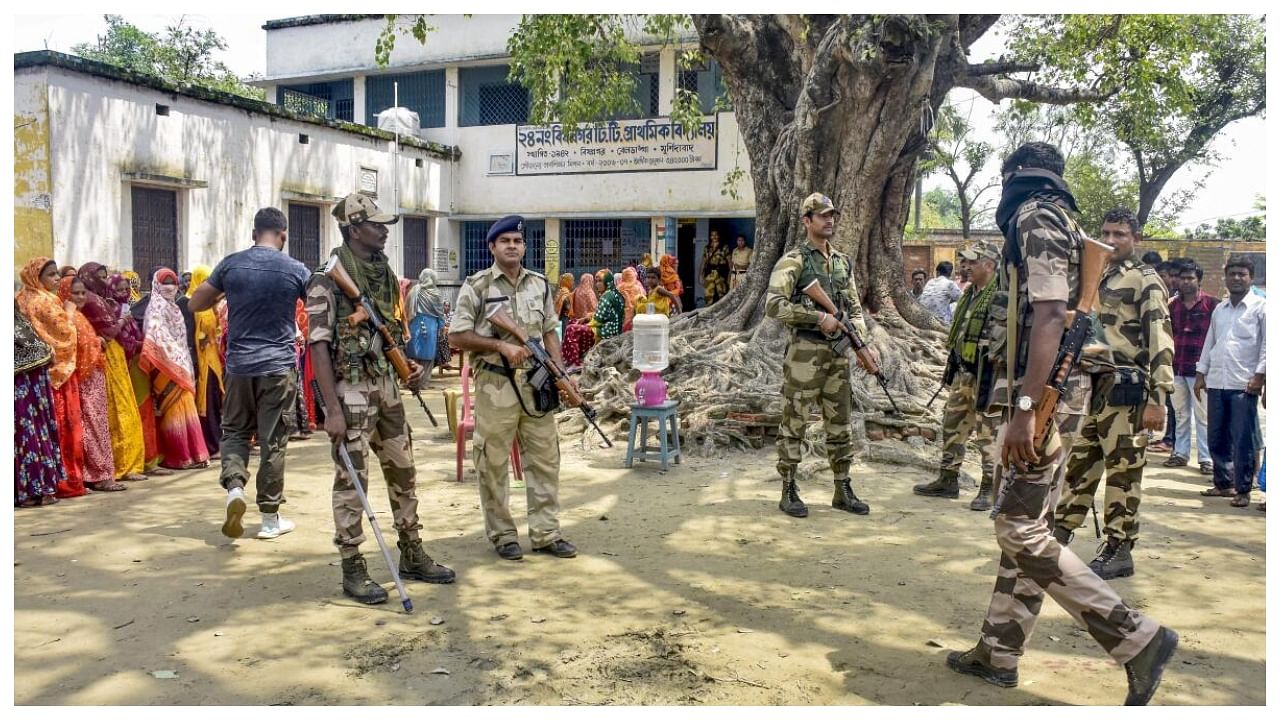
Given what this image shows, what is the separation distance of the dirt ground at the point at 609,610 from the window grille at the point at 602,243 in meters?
11.7

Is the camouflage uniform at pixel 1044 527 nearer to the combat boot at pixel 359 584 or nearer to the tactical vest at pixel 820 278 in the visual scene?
the tactical vest at pixel 820 278

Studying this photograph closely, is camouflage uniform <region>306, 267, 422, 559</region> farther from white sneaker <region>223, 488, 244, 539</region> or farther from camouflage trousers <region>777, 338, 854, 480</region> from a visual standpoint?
camouflage trousers <region>777, 338, 854, 480</region>

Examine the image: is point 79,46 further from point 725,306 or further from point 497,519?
point 497,519

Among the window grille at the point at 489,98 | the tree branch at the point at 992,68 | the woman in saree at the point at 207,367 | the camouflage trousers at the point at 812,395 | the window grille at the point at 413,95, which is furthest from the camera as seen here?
the window grille at the point at 413,95

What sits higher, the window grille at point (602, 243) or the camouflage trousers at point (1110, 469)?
the window grille at point (602, 243)

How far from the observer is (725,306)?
33.3 ft

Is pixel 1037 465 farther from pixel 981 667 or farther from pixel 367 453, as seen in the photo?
pixel 367 453

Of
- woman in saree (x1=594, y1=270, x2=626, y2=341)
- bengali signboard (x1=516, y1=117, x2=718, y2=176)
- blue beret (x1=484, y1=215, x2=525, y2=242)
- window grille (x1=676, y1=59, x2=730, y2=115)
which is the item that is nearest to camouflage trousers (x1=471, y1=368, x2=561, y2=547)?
blue beret (x1=484, y1=215, x2=525, y2=242)

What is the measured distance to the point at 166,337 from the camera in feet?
22.4

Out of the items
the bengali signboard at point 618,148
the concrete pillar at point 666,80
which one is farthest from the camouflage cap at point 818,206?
the concrete pillar at point 666,80

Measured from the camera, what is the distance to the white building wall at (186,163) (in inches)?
431

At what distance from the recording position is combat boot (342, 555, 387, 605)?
4.19 m

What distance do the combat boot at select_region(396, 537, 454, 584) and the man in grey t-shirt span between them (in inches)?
45.3

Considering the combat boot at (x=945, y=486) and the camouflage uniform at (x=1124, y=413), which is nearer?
the camouflage uniform at (x=1124, y=413)
